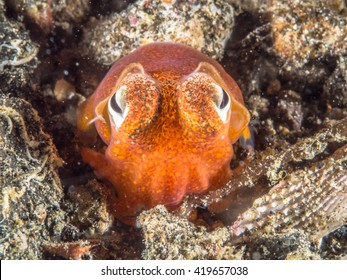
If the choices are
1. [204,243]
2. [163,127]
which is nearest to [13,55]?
[163,127]

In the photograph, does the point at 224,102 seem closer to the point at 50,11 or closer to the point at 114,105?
the point at 114,105

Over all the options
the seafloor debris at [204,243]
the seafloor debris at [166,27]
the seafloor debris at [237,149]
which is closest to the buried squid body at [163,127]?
the seafloor debris at [237,149]

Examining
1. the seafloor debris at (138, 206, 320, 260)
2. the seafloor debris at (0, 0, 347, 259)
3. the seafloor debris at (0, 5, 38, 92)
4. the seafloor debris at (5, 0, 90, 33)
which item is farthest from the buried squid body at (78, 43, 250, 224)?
the seafloor debris at (5, 0, 90, 33)

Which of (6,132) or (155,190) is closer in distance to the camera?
(6,132)

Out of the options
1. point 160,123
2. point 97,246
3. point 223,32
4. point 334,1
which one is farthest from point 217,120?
point 334,1

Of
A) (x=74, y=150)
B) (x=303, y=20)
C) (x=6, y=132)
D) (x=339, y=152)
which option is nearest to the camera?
(x=6, y=132)

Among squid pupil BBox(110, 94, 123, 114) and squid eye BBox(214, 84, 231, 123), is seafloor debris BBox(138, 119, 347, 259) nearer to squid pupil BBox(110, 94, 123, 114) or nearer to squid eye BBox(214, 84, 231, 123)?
squid eye BBox(214, 84, 231, 123)

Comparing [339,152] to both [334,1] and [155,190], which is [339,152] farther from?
[334,1]
